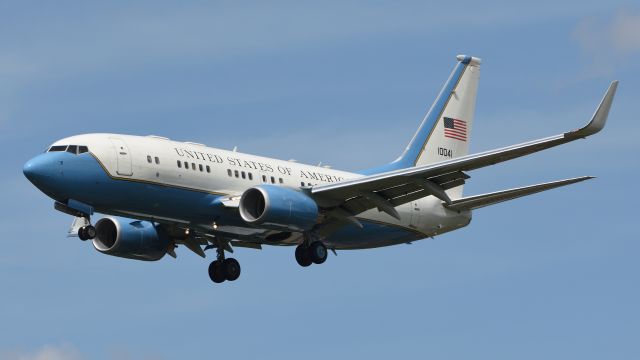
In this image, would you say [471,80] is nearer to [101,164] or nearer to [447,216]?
[447,216]

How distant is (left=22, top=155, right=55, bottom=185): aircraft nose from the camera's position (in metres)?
58.6

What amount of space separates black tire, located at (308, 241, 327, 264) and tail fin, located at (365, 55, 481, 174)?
847 cm

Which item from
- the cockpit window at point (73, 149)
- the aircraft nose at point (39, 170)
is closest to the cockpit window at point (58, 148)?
the cockpit window at point (73, 149)

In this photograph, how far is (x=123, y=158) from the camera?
5978 cm

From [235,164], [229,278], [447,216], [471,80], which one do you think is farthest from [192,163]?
[471,80]

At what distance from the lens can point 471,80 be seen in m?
76.1

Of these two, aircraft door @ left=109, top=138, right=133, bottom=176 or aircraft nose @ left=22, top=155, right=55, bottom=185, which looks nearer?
aircraft nose @ left=22, top=155, right=55, bottom=185

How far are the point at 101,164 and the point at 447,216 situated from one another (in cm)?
1659

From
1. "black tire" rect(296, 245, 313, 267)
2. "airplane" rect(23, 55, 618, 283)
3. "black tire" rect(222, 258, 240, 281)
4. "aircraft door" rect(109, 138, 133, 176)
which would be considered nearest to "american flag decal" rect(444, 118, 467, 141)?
"airplane" rect(23, 55, 618, 283)

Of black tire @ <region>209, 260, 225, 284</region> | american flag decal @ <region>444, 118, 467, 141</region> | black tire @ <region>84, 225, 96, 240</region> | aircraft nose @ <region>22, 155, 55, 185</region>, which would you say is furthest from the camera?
american flag decal @ <region>444, 118, 467, 141</region>

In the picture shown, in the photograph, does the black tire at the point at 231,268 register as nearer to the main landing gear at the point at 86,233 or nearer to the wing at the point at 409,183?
the wing at the point at 409,183

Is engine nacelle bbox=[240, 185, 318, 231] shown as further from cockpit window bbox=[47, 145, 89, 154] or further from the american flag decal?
the american flag decal

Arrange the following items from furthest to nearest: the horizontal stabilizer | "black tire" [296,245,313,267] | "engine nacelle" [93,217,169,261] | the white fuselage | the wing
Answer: "engine nacelle" [93,217,169,261] → "black tire" [296,245,313,267] → the horizontal stabilizer → the white fuselage → the wing

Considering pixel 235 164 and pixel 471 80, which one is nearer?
pixel 235 164
